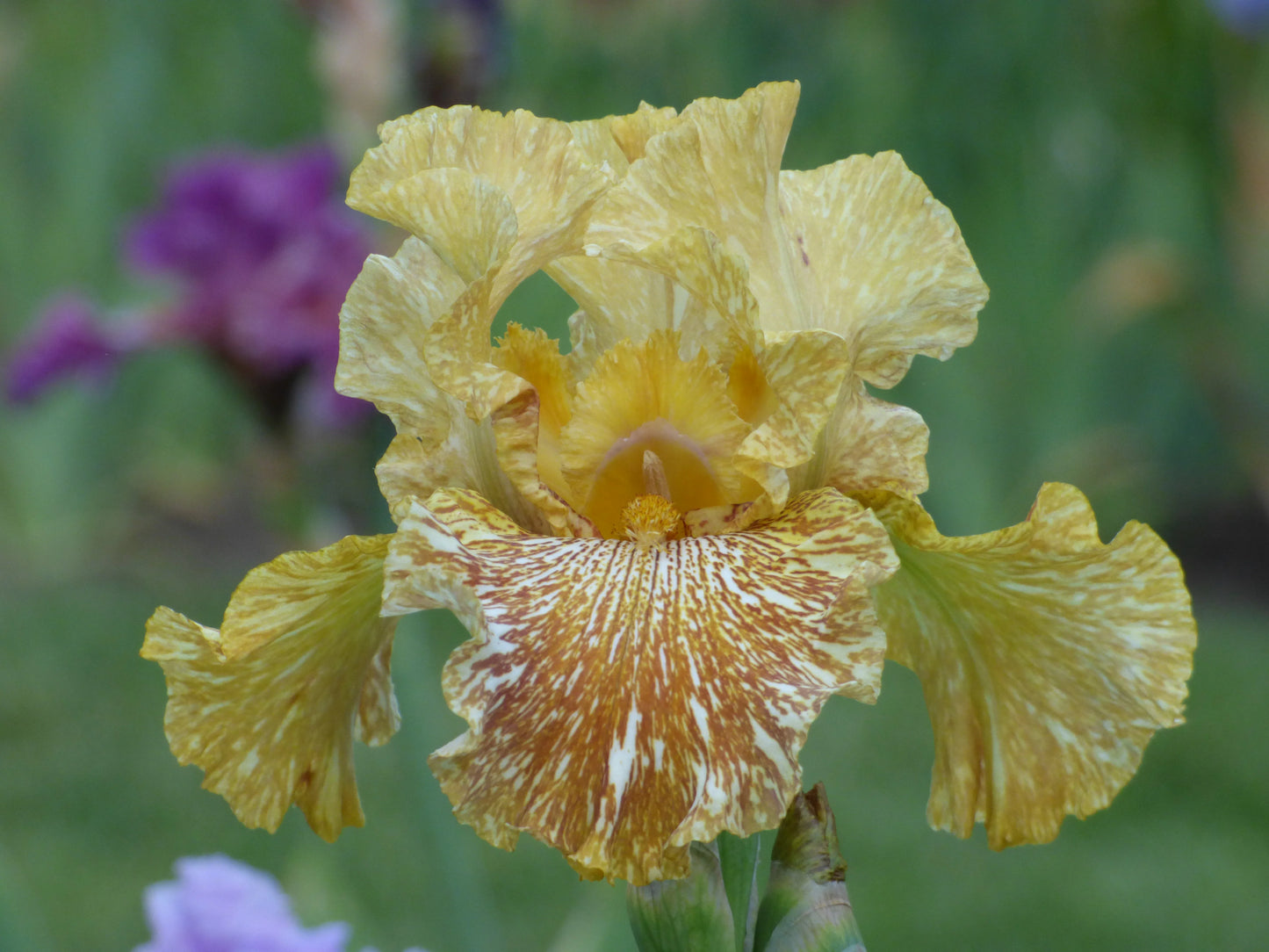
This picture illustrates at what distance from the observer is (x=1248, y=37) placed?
3.32 m

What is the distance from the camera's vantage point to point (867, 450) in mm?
633

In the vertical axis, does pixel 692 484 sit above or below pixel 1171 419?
above

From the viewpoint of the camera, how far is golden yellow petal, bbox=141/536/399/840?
1.90 ft

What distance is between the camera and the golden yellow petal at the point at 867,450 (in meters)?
0.62

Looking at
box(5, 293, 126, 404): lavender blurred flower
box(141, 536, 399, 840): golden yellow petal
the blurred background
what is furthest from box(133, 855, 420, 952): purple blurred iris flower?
box(5, 293, 126, 404): lavender blurred flower

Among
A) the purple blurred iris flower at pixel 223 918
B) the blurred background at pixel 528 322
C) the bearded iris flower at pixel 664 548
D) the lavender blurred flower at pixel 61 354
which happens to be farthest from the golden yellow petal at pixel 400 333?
the lavender blurred flower at pixel 61 354

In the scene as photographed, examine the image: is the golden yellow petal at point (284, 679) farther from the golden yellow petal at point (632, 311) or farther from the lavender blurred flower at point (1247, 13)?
the lavender blurred flower at point (1247, 13)

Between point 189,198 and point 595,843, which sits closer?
point 595,843

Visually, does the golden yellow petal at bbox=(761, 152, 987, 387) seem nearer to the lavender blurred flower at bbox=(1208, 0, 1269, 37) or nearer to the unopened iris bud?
Result: the unopened iris bud

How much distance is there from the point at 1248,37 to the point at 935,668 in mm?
3224

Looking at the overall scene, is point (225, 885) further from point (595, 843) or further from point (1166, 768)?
point (1166, 768)

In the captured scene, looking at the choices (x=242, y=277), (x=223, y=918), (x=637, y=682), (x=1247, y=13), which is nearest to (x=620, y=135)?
(x=637, y=682)

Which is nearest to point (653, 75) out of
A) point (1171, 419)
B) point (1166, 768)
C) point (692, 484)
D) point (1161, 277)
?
point (1161, 277)

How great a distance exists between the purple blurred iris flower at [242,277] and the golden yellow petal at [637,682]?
1464mm
